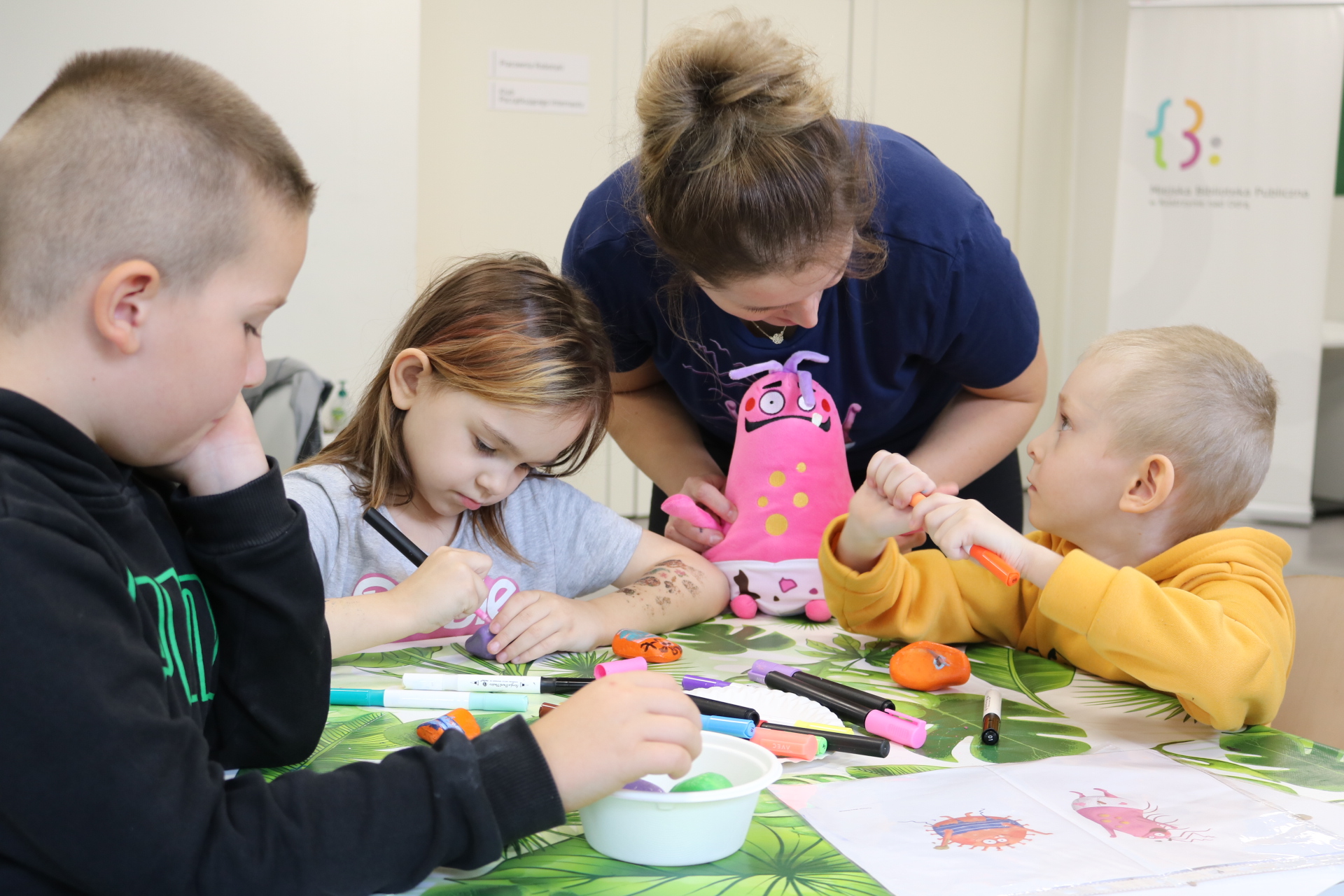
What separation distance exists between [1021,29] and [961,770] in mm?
4261

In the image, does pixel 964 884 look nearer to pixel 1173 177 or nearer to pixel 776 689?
pixel 776 689

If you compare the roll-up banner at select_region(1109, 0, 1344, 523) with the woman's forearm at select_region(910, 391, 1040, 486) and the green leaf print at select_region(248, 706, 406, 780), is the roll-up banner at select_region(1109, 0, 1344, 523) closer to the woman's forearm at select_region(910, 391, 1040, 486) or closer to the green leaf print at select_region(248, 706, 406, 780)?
the woman's forearm at select_region(910, 391, 1040, 486)

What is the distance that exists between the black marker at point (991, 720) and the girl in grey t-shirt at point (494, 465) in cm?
39

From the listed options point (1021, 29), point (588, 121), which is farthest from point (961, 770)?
point (1021, 29)

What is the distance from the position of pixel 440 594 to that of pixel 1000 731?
0.50 m

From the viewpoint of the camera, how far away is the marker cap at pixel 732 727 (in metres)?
0.76

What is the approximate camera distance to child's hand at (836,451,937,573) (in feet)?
3.36

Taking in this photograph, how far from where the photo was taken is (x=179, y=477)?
2.27 ft

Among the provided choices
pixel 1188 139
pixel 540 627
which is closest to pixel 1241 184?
pixel 1188 139

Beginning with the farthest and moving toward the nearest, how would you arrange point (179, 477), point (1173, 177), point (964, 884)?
point (1173, 177) → point (179, 477) → point (964, 884)

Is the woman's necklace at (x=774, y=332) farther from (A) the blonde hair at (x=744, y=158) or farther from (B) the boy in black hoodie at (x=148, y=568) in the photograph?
(B) the boy in black hoodie at (x=148, y=568)

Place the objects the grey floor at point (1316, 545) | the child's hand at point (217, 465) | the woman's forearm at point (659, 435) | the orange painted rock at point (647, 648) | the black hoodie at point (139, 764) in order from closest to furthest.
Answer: the black hoodie at point (139, 764) → the child's hand at point (217, 465) → the orange painted rock at point (647, 648) → the woman's forearm at point (659, 435) → the grey floor at point (1316, 545)

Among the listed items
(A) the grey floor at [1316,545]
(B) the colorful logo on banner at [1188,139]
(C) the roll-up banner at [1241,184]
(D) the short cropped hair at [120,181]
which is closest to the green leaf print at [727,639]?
(D) the short cropped hair at [120,181]

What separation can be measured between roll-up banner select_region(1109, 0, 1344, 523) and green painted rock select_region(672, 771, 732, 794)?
3.96 m
